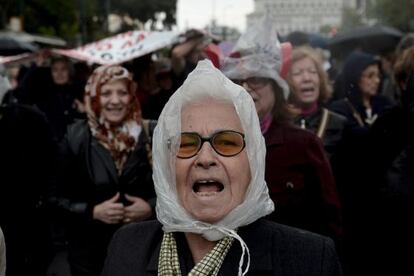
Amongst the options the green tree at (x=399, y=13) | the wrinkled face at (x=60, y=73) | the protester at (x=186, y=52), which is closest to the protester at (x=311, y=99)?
the protester at (x=186, y=52)

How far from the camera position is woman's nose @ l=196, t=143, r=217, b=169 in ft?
8.28

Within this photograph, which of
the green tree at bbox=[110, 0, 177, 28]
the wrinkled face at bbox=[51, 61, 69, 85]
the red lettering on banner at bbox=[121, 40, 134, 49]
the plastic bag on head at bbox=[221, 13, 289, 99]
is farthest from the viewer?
the green tree at bbox=[110, 0, 177, 28]

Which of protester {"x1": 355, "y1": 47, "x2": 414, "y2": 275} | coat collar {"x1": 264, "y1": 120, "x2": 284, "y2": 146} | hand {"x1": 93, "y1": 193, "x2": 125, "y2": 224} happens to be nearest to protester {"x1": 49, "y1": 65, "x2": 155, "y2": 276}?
hand {"x1": 93, "y1": 193, "x2": 125, "y2": 224}

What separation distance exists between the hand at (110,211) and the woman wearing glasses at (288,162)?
2.85ft

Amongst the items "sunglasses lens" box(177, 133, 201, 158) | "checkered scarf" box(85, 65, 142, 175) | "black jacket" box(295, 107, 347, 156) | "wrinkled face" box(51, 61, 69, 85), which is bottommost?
"wrinkled face" box(51, 61, 69, 85)

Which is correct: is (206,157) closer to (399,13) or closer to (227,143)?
(227,143)

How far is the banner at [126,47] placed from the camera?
7.23m

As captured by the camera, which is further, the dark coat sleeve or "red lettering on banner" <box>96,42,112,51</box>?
"red lettering on banner" <box>96,42,112,51</box>

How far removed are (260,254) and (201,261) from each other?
199 millimetres

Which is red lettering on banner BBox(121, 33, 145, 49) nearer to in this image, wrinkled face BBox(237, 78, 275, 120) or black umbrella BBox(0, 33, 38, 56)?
wrinkled face BBox(237, 78, 275, 120)

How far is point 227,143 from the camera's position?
8.37 feet

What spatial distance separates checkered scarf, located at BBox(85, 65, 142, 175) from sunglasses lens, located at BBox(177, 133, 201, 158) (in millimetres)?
1863

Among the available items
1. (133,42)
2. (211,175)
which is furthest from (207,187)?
(133,42)

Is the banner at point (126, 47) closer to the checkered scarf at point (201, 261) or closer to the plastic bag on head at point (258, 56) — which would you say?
the plastic bag on head at point (258, 56)
